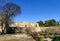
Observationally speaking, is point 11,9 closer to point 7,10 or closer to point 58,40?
point 7,10

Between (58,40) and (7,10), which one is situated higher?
(7,10)

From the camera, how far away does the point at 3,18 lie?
52.7 m

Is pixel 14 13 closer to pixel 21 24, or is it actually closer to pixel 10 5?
pixel 10 5

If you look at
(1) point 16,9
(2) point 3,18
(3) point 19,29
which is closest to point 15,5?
(1) point 16,9

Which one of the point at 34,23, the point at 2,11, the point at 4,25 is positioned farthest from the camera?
the point at 34,23

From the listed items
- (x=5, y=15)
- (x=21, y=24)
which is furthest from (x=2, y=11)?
(x=21, y=24)

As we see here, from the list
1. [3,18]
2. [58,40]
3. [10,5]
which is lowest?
[58,40]

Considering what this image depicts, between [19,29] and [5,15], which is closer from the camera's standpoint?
[5,15]

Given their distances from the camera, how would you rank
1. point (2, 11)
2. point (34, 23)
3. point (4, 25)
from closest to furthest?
point (2, 11)
point (4, 25)
point (34, 23)

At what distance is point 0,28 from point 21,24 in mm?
15079

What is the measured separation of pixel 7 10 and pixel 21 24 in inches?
859

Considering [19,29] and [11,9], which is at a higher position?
[11,9]

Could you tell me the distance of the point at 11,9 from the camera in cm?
5231

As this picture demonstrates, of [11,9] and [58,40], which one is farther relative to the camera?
[11,9]
